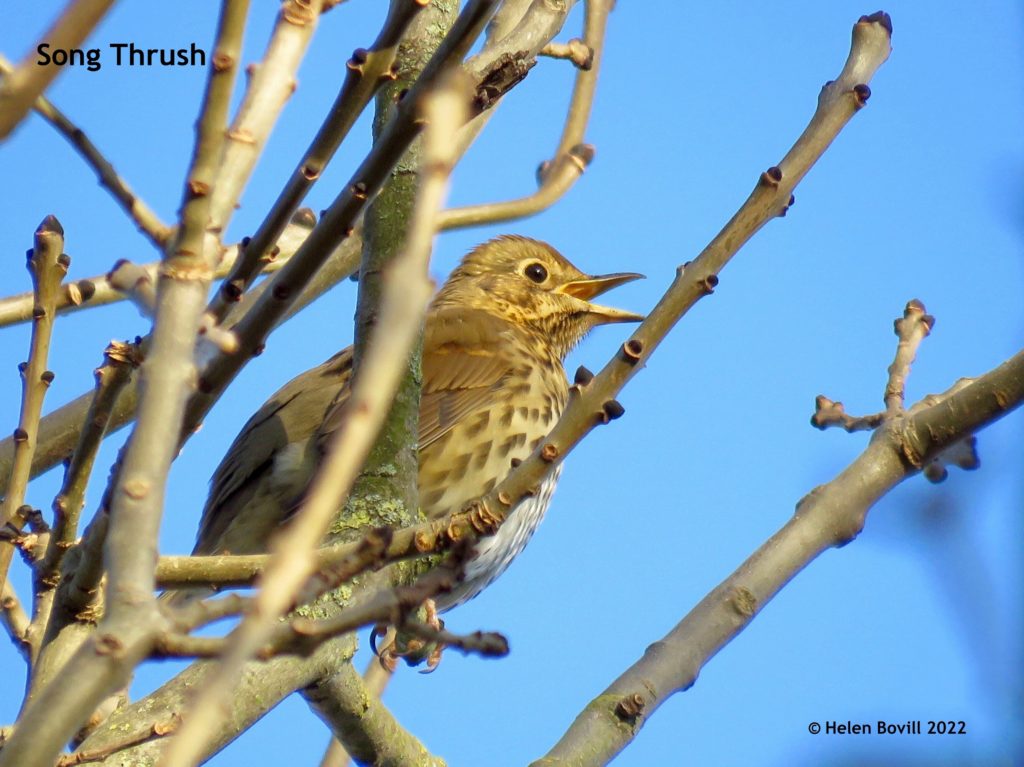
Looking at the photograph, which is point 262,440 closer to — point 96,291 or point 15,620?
point 96,291

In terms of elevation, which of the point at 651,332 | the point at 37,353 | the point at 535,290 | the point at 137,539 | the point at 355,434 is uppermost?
the point at 535,290

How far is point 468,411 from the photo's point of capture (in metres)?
6.04

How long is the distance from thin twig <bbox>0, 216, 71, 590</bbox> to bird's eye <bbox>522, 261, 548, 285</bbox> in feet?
13.8

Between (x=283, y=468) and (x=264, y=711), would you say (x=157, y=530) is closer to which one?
(x=264, y=711)

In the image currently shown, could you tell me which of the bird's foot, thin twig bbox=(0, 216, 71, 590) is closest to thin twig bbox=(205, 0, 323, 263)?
thin twig bbox=(0, 216, 71, 590)

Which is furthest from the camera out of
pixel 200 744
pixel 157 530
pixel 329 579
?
pixel 329 579

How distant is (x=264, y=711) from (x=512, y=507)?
951mm

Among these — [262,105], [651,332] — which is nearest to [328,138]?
[262,105]

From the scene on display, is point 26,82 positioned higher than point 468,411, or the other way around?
point 468,411

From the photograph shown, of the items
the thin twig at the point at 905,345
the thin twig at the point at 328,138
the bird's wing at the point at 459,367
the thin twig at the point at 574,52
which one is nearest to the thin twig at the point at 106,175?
the thin twig at the point at 328,138

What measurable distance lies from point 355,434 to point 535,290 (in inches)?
234

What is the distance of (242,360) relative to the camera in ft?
A: 9.94


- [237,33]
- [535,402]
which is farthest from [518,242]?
[237,33]

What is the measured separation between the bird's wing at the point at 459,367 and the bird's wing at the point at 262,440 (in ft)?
1.42
